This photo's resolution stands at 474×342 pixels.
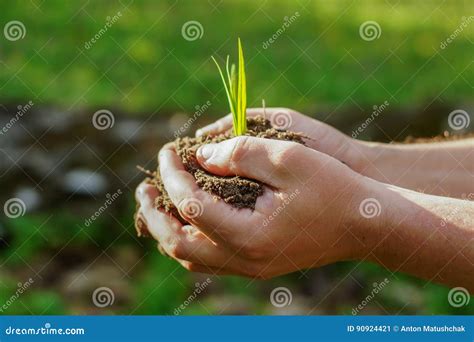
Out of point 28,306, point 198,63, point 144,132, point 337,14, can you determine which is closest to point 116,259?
point 28,306

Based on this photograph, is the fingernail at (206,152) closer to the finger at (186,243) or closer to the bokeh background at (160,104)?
the finger at (186,243)

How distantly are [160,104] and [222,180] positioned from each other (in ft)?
7.67

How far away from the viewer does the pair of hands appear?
222 centimetres

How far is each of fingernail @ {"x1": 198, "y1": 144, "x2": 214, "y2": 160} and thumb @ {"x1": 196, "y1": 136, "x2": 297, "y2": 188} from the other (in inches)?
2.5

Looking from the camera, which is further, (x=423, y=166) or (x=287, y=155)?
(x=423, y=166)

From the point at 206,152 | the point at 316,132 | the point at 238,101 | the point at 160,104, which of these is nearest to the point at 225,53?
the point at 160,104

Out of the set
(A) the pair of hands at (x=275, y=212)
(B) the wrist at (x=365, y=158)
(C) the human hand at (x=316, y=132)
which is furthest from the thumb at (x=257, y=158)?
(B) the wrist at (x=365, y=158)

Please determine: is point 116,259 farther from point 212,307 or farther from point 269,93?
point 269,93

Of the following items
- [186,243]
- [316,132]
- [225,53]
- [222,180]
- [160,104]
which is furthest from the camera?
[225,53]

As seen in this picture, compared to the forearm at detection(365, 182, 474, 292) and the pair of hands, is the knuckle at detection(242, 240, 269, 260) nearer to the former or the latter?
the pair of hands

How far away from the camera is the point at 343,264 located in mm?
3922

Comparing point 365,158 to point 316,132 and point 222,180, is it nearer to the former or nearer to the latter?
point 316,132

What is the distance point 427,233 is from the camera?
225 centimetres

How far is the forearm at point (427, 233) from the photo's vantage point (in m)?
2.23
